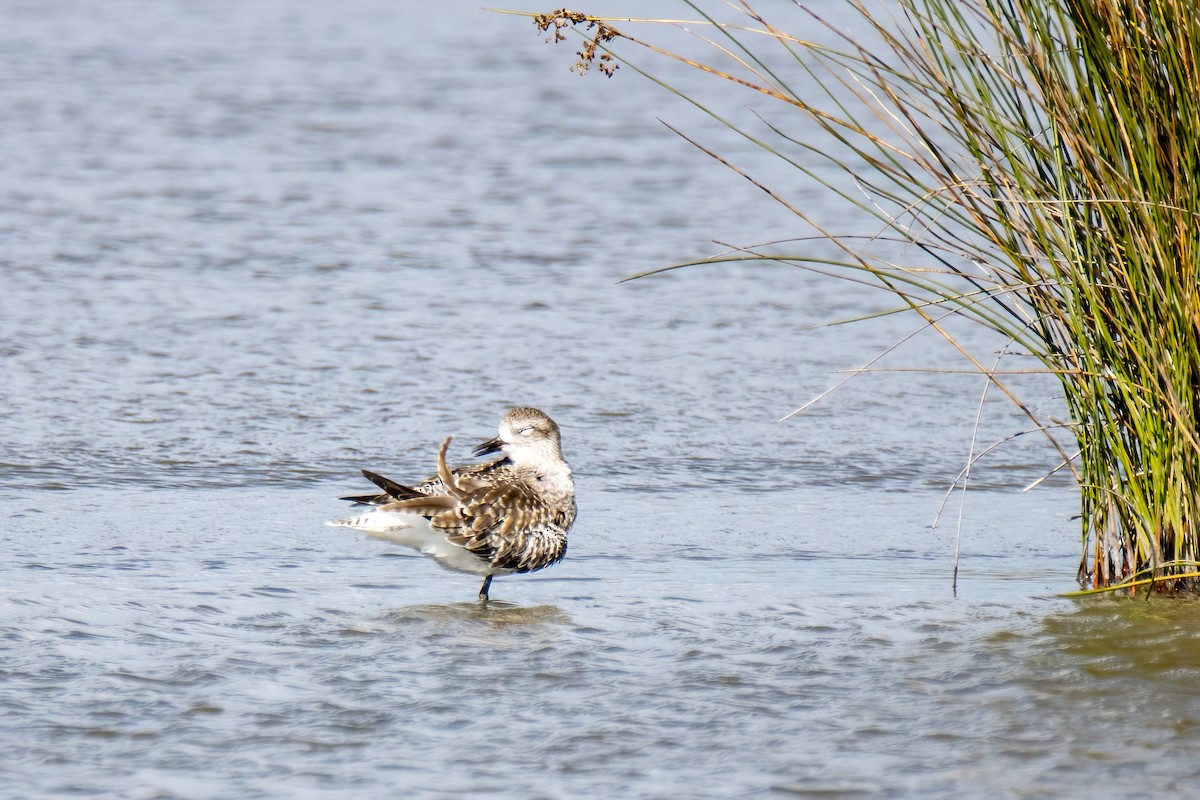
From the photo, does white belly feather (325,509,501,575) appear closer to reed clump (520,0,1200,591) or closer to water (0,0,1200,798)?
water (0,0,1200,798)

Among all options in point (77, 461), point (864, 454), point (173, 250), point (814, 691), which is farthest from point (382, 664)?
point (173, 250)

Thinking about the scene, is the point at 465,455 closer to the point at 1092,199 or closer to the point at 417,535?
the point at 417,535

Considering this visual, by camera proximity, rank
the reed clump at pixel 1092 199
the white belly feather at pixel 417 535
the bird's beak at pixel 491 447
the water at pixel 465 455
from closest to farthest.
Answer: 1. the water at pixel 465 455
2. the reed clump at pixel 1092 199
3. the white belly feather at pixel 417 535
4. the bird's beak at pixel 491 447

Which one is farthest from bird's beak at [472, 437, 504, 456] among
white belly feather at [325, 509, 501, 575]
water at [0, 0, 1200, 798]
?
→ white belly feather at [325, 509, 501, 575]

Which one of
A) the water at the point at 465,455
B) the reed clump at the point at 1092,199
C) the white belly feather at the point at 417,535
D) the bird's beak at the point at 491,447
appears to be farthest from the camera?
the bird's beak at the point at 491,447

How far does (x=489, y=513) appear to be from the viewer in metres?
5.27

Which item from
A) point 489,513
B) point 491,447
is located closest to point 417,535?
point 489,513

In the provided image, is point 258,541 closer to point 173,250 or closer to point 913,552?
point 913,552

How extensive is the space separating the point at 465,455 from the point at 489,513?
1414 millimetres

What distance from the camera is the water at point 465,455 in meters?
3.72

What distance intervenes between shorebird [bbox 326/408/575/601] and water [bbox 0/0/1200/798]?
0.47ft

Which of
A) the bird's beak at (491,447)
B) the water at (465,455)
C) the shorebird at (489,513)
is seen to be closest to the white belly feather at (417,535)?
the shorebird at (489,513)

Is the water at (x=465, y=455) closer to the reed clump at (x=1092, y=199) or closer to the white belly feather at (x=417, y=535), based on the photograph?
the white belly feather at (x=417, y=535)

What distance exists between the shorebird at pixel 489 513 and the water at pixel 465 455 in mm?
144
